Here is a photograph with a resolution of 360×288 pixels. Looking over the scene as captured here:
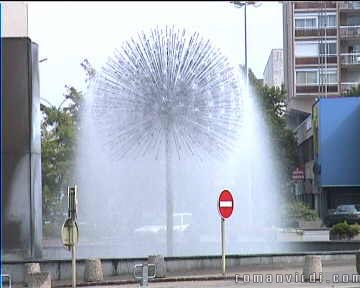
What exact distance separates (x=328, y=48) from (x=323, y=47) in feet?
1.73

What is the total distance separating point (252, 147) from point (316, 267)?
962 centimetres

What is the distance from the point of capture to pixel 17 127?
21656 millimetres

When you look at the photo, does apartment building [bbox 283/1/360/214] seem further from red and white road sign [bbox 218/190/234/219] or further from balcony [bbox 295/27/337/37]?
red and white road sign [bbox 218/190/234/219]

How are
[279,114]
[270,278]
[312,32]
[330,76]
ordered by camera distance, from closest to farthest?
[270,278] < [279,114] < [330,76] < [312,32]

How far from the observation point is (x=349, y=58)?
7162cm

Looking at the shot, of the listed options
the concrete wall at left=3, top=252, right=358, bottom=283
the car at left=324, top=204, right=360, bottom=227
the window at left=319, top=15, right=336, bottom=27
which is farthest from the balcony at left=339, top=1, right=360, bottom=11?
the concrete wall at left=3, top=252, right=358, bottom=283

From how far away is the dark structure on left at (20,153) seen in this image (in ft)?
69.6

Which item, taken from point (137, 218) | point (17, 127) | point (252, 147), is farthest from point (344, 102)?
point (17, 127)

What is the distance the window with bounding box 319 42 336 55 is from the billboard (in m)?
15.0

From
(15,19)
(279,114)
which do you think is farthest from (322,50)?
(15,19)

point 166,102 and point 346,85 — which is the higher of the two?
point 346,85

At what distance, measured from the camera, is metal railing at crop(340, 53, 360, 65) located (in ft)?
235

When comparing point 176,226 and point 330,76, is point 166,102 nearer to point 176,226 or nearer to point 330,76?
point 176,226

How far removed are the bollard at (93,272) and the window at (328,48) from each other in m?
55.6
